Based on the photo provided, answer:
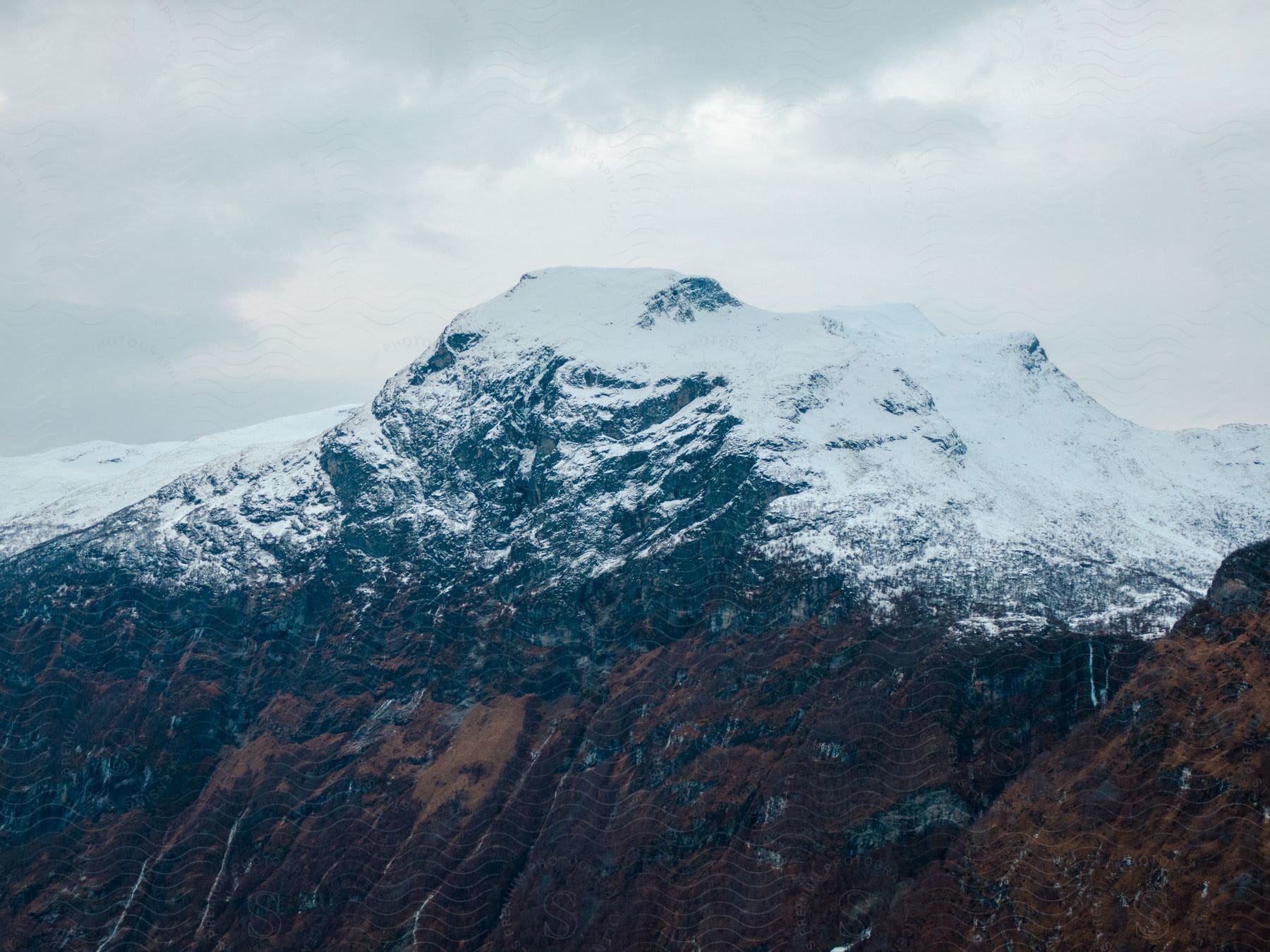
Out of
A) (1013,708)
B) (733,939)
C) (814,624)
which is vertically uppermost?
(814,624)

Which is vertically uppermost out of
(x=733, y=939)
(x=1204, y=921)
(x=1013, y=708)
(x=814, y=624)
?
(x=814, y=624)

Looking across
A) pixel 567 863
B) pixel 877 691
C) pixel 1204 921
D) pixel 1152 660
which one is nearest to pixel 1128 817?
pixel 1204 921

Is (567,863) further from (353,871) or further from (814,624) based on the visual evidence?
(814,624)

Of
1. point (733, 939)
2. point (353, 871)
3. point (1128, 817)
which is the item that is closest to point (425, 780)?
point (353, 871)

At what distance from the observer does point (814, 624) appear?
592 feet

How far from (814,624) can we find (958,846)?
47.7 m

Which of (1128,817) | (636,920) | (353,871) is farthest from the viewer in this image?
(353,871)

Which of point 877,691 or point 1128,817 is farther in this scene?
point 877,691

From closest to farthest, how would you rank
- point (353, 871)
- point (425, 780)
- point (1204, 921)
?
point (1204, 921), point (353, 871), point (425, 780)

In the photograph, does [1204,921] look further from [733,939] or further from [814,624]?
[814,624]

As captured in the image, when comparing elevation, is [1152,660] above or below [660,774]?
above

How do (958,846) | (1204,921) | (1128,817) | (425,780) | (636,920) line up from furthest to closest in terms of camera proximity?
(425,780)
(636,920)
(958,846)
(1128,817)
(1204,921)

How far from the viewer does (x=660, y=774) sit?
173250 millimetres

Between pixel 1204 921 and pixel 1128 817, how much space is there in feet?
56.5
